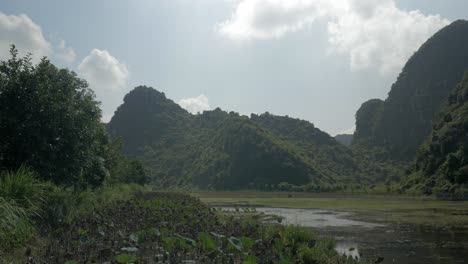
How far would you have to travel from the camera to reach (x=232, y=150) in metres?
141

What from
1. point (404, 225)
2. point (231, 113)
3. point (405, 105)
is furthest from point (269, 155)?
point (404, 225)

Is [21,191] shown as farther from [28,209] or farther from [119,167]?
[119,167]

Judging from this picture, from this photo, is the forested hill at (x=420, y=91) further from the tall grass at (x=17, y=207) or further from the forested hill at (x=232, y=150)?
the tall grass at (x=17, y=207)

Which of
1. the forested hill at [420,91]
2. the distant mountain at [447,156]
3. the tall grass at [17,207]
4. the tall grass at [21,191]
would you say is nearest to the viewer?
the tall grass at [17,207]

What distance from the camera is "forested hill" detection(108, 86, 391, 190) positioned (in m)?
129

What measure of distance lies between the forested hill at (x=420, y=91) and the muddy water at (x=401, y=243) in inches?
5437

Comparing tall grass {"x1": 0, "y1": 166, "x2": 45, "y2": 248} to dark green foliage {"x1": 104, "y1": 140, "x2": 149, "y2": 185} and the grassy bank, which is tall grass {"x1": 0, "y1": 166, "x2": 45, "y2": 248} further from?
dark green foliage {"x1": 104, "y1": 140, "x2": 149, "y2": 185}

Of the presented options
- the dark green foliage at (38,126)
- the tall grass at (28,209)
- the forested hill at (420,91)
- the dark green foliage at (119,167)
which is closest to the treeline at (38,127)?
the dark green foliage at (38,126)

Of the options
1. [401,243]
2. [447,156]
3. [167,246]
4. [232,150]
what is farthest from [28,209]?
[232,150]

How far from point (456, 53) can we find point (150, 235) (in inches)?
6417

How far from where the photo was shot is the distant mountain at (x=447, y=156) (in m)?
68.9

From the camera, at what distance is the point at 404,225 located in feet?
80.3

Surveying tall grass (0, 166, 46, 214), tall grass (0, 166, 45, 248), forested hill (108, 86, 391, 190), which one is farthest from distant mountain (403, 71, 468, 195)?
tall grass (0, 166, 45, 248)

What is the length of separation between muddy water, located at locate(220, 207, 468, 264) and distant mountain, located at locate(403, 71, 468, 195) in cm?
4794
